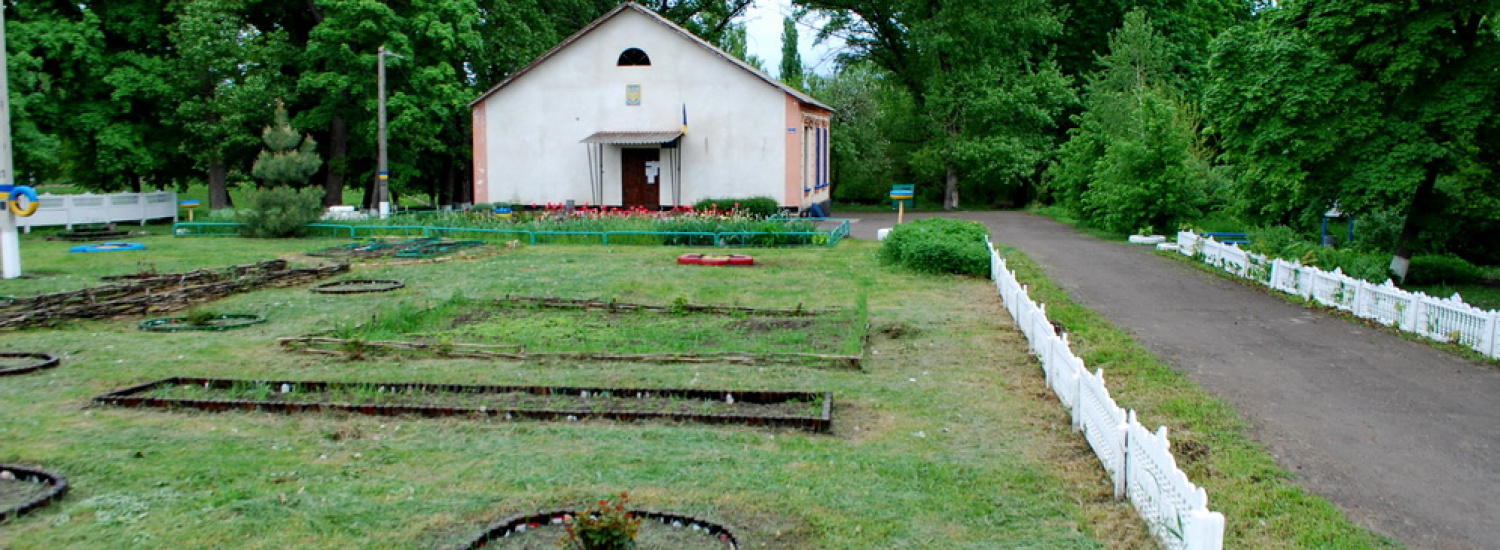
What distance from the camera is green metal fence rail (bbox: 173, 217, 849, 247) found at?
24359mm

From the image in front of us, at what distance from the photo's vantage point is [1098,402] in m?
7.66

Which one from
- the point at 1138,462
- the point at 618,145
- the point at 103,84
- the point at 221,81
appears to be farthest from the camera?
the point at 618,145

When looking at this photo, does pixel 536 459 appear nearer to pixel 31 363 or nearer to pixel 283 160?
pixel 31 363

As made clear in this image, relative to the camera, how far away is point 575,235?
997 inches

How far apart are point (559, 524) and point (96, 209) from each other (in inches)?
1104

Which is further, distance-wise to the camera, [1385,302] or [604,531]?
[1385,302]

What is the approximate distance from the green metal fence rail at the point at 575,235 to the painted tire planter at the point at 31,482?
58.4ft

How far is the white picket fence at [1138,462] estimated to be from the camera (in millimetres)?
5266

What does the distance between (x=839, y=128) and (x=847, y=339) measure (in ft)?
106

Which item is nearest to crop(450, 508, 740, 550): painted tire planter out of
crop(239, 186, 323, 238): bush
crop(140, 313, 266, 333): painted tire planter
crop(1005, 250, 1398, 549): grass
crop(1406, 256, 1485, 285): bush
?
crop(1005, 250, 1398, 549): grass

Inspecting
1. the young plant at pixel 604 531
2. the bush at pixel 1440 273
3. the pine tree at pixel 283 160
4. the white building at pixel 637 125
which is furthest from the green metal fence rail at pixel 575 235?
the young plant at pixel 604 531

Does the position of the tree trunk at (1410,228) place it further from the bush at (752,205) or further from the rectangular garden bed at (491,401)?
the bush at (752,205)

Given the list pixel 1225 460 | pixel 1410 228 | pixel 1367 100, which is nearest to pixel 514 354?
pixel 1225 460

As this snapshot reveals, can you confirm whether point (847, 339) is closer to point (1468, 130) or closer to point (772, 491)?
point (772, 491)
